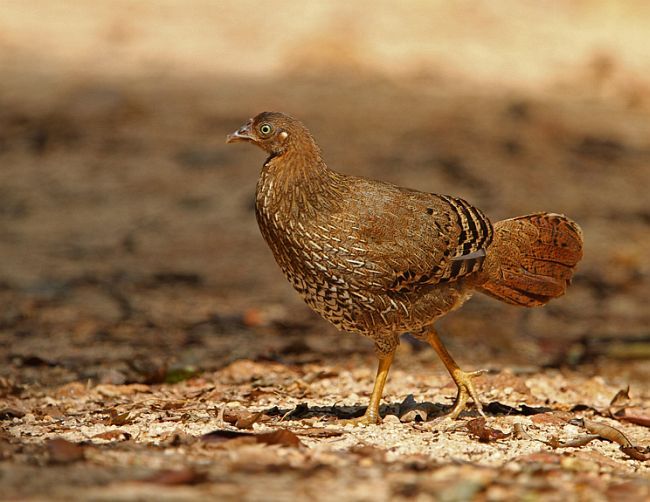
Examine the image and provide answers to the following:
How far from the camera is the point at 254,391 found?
5316 millimetres

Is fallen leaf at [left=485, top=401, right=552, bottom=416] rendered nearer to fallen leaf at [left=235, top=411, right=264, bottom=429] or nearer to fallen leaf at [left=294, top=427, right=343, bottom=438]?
fallen leaf at [left=294, top=427, right=343, bottom=438]

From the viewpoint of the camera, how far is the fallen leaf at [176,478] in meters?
3.19

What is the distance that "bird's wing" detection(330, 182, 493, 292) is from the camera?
177 inches

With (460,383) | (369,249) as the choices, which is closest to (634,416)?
(460,383)

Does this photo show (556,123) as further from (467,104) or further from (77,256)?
(77,256)

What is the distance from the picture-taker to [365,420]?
4613mm

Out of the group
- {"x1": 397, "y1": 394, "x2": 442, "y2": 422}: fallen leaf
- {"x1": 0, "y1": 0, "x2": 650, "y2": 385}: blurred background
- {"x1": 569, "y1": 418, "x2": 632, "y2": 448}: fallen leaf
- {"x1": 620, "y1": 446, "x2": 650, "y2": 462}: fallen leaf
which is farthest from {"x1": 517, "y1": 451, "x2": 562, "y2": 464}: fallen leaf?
{"x1": 0, "y1": 0, "x2": 650, "y2": 385}: blurred background

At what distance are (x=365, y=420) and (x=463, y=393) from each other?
1.90ft

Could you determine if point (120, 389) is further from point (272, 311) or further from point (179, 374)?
point (272, 311)

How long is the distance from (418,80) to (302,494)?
1040 cm

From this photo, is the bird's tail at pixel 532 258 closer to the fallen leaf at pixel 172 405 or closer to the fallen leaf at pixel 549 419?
the fallen leaf at pixel 549 419

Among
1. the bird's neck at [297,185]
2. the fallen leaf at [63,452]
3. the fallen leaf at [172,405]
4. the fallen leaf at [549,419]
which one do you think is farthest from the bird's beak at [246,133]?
the fallen leaf at [549,419]

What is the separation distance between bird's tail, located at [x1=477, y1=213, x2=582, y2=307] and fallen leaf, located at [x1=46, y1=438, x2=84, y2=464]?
2.19 metres

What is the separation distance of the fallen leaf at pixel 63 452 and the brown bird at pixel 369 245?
134cm
